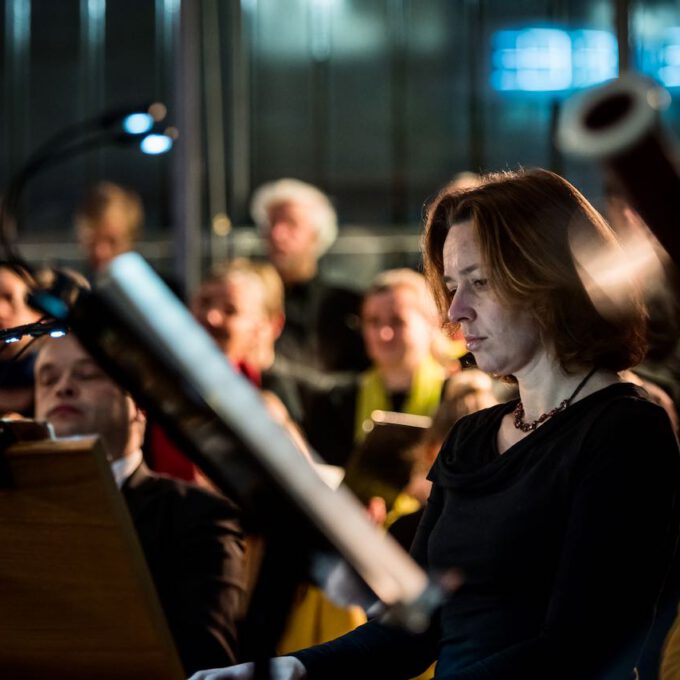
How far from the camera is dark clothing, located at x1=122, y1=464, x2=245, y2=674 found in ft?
6.99

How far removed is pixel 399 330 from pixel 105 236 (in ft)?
5.36

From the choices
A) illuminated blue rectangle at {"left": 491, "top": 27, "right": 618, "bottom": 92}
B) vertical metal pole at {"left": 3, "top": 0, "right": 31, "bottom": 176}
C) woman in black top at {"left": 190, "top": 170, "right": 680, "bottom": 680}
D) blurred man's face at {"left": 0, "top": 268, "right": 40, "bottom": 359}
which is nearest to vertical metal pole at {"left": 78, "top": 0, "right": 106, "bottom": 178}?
vertical metal pole at {"left": 3, "top": 0, "right": 31, "bottom": 176}

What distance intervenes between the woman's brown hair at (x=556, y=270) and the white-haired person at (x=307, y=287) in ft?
9.69

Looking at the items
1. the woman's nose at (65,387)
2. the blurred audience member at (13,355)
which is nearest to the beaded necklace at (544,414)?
the blurred audience member at (13,355)

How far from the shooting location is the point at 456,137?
7.73 metres

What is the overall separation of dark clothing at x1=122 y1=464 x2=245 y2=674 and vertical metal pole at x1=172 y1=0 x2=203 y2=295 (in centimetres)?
256

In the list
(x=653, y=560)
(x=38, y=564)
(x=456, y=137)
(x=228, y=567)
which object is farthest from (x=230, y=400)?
(x=456, y=137)

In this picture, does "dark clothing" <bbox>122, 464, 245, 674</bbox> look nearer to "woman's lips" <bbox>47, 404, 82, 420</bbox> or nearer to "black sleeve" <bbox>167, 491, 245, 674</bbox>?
"black sleeve" <bbox>167, 491, 245, 674</bbox>

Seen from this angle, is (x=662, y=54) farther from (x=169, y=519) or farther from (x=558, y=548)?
(x=558, y=548)

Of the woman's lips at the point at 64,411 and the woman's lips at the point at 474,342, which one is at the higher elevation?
the woman's lips at the point at 474,342

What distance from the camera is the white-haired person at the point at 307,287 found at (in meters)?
4.68

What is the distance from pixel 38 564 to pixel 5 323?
189 centimetres

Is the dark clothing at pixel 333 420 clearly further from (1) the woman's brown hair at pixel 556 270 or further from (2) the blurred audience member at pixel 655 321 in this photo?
(1) the woman's brown hair at pixel 556 270

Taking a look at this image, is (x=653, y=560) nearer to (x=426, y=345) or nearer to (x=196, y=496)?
(x=196, y=496)
